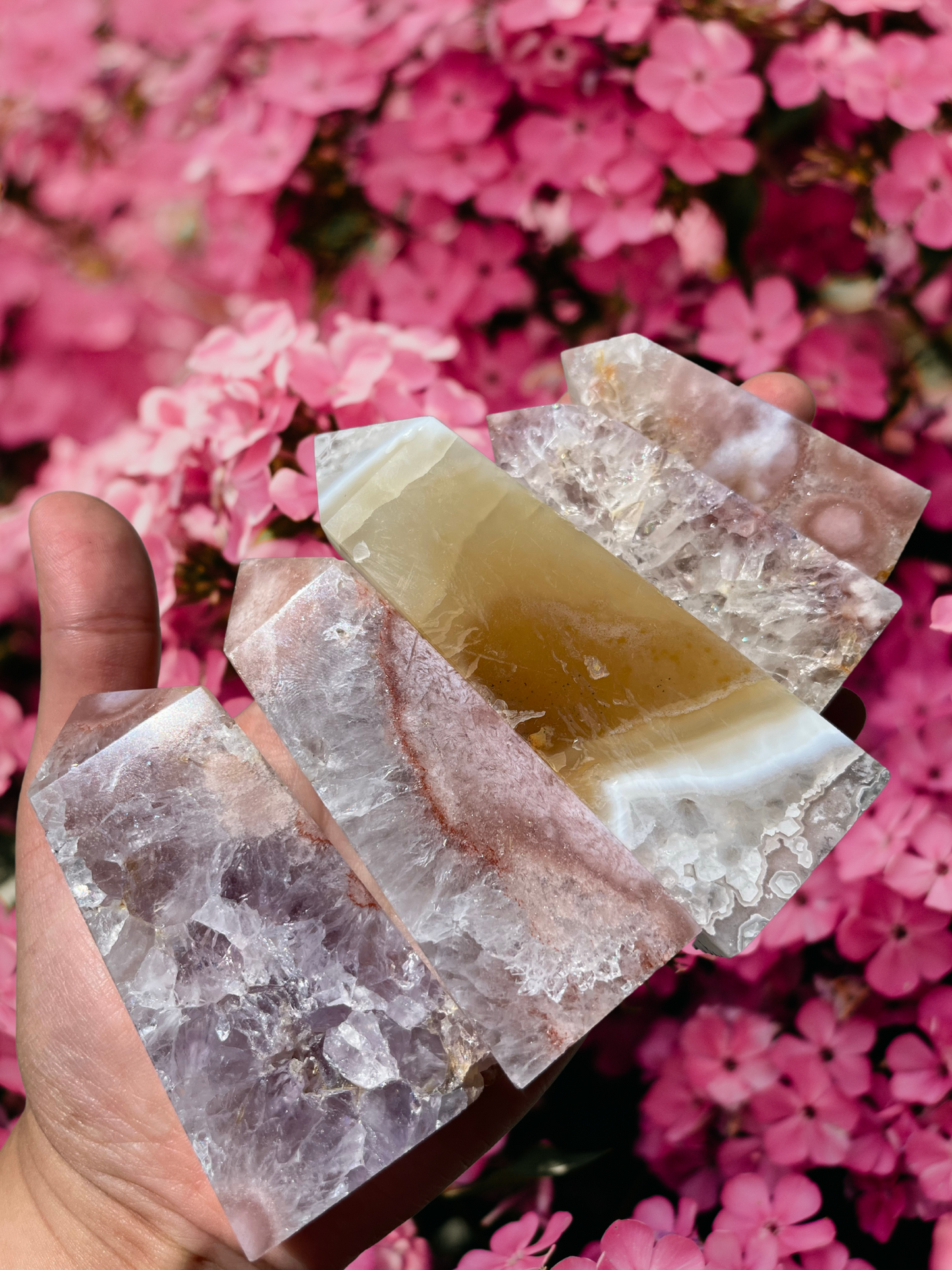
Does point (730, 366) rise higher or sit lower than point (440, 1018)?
higher

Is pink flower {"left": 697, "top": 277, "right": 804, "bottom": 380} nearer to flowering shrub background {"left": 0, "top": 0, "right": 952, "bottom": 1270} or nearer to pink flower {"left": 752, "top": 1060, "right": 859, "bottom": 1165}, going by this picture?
flowering shrub background {"left": 0, "top": 0, "right": 952, "bottom": 1270}

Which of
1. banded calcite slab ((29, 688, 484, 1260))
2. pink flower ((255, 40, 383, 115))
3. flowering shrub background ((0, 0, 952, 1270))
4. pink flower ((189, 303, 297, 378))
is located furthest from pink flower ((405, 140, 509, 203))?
banded calcite slab ((29, 688, 484, 1260))

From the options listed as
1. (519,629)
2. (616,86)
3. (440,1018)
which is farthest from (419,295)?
(440,1018)

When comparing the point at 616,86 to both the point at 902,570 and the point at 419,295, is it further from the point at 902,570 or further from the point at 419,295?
the point at 902,570

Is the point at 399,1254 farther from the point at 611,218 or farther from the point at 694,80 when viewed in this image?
the point at 694,80

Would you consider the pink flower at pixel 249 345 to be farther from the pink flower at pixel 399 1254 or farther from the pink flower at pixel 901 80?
the pink flower at pixel 399 1254
